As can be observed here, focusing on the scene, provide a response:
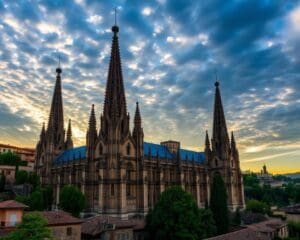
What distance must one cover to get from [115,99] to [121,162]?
615 inches

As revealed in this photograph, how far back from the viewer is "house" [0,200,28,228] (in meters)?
37.2

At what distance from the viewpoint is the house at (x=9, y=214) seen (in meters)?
37.2

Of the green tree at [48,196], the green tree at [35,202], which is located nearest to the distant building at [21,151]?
the green tree at [48,196]

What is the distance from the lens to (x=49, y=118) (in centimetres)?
10306

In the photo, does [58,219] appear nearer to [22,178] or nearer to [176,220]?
[176,220]

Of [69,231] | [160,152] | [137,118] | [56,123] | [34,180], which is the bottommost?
[69,231]

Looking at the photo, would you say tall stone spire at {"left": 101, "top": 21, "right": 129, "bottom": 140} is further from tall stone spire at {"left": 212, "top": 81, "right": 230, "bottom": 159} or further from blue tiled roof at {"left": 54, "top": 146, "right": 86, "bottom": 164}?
tall stone spire at {"left": 212, "top": 81, "right": 230, "bottom": 159}

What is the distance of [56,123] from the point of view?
104m

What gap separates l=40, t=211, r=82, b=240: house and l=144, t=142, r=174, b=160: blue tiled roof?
41265 millimetres

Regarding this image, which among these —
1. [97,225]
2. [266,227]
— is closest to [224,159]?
[266,227]

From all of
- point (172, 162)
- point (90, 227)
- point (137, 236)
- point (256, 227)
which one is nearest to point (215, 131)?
point (172, 162)

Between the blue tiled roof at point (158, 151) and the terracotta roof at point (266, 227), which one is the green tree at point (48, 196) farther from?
the terracotta roof at point (266, 227)

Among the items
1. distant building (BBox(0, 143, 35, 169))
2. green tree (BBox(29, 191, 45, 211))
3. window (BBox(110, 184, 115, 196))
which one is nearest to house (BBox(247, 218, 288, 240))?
window (BBox(110, 184, 115, 196))

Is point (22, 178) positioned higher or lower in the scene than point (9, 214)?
higher
